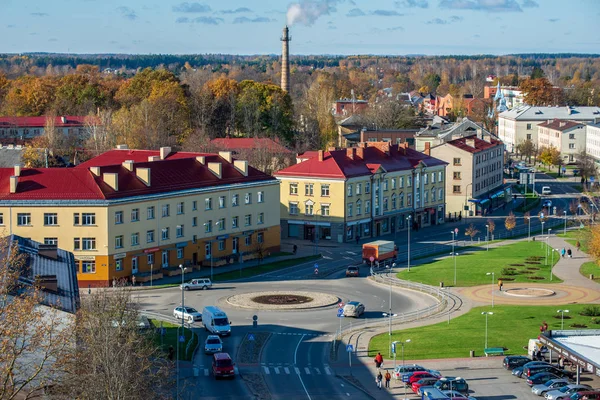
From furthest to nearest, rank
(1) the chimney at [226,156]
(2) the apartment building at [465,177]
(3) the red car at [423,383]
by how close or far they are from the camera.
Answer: (2) the apartment building at [465,177] → (1) the chimney at [226,156] → (3) the red car at [423,383]

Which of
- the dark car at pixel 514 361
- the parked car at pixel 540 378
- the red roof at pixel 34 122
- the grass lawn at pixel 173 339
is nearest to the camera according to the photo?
the parked car at pixel 540 378

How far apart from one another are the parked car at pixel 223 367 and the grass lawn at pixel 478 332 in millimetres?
8000

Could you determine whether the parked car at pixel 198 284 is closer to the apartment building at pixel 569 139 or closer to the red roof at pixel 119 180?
the red roof at pixel 119 180

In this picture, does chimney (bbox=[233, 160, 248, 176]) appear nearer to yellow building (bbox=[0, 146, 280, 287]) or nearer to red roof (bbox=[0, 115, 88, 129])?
yellow building (bbox=[0, 146, 280, 287])

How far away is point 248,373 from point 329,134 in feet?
306

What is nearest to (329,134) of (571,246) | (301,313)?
(571,246)

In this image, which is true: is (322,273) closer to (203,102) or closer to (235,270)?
(235,270)

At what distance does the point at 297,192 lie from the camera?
303 ft

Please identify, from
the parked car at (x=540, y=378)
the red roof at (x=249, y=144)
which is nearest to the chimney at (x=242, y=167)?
the red roof at (x=249, y=144)

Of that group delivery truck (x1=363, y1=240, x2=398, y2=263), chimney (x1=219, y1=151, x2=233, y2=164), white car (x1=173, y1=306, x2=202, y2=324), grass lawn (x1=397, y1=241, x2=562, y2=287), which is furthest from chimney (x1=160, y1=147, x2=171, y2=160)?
white car (x1=173, y1=306, x2=202, y2=324)

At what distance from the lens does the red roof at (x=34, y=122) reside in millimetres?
133875

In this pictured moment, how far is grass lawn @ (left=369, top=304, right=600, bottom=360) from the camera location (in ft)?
172

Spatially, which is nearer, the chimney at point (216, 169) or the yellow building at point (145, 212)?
the yellow building at point (145, 212)

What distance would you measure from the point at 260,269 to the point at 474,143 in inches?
1884
